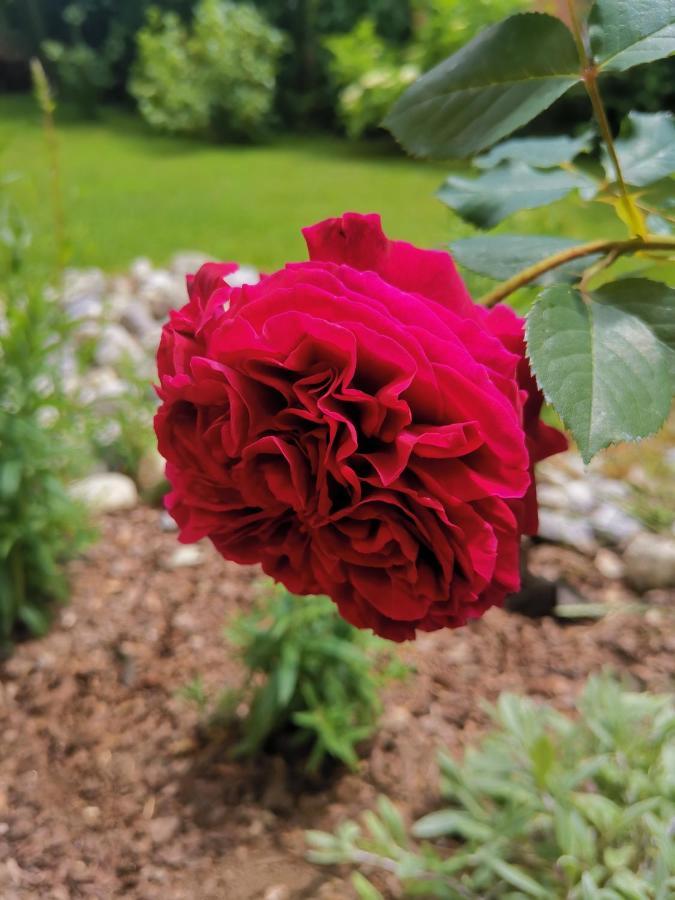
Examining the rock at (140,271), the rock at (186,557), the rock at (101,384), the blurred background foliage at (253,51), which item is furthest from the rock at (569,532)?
the blurred background foliage at (253,51)

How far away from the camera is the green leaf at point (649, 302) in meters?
0.38

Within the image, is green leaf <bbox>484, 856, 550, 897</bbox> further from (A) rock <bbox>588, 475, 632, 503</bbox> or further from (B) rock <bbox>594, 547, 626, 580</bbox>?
(A) rock <bbox>588, 475, 632, 503</bbox>

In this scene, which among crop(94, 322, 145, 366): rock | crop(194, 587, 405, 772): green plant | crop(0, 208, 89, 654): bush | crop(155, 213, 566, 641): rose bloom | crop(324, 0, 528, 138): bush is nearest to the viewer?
crop(155, 213, 566, 641): rose bloom

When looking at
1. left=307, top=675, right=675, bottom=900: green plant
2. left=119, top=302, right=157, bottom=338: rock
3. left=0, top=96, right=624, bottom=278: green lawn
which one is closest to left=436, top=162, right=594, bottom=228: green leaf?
left=307, top=675, right=675, bottom=900: green plant

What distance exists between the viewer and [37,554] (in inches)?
56.3

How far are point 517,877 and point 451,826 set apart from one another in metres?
0.16

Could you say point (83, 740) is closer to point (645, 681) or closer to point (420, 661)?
point (420, 661)

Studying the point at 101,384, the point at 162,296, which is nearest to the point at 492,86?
the point at 101,384

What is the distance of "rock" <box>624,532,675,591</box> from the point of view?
1.66 m

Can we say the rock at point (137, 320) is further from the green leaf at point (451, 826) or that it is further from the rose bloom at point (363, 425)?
the rose bloom at point (363, 425)

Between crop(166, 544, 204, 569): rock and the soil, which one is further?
crop(166, 544, 204, 569): rock

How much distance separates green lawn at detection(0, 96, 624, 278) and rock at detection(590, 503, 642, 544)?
750 mm

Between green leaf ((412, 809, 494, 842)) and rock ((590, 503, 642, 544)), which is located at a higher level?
green leaf ((412, 809, 494, 842))

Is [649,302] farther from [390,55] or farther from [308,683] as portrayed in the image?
[390,55]
